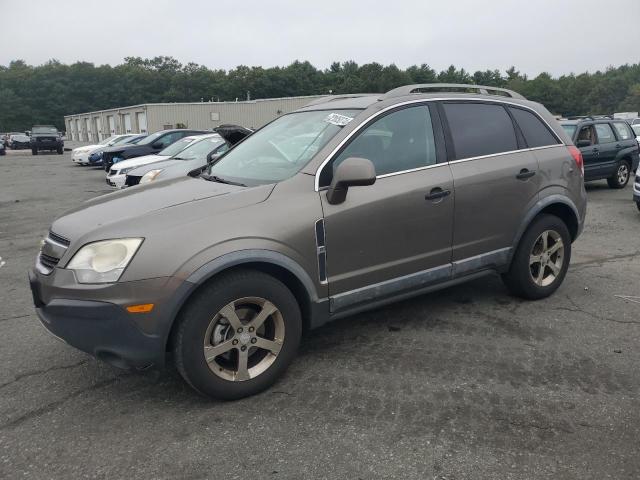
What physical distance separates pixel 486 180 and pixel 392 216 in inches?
38.6

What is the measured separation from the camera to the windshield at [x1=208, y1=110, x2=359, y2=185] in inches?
137

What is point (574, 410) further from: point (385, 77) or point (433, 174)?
point (385, 77)

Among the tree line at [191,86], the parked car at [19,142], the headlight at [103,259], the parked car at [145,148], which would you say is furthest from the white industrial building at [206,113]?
the tree line at [191,86]

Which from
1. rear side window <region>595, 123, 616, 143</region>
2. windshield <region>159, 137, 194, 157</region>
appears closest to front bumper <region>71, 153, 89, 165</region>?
windshield <region>159, 137, 194, 157</region>

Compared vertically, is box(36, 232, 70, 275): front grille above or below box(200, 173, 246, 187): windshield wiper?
below

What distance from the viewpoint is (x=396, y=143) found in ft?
12.0

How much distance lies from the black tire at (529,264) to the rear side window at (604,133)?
8390 mm

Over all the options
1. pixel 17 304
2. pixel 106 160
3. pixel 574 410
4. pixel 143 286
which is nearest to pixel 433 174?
pixel 574 410

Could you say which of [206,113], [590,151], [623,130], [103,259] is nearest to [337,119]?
[103,259]

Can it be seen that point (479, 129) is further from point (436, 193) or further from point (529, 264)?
point (529, 264)

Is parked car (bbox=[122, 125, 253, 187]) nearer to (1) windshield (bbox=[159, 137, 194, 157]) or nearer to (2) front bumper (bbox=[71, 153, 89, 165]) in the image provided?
(1) windshield (bbox=[159, 137, 194, 157])

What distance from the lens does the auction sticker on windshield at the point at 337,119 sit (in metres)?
3.55

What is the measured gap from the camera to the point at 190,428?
279cm

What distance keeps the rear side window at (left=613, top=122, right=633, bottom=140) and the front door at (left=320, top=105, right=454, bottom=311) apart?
10.5m
